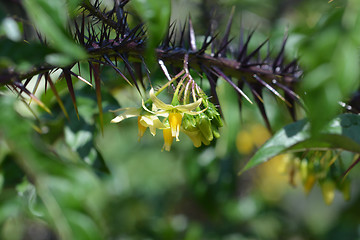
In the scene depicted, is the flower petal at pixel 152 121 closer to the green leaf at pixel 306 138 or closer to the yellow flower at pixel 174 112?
the yellow flower at pixel 174 112

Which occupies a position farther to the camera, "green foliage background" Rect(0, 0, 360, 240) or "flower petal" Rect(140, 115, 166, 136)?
"flower petal" Rect(140, 115, 166, 136)

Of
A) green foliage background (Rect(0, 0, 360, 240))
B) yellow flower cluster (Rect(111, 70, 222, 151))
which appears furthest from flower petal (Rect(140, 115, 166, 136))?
green foliage background (Rect(0, 0, 360, 240))

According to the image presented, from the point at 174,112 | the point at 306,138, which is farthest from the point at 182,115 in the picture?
the point at 306,138

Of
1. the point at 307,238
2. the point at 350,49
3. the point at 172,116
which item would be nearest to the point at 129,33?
the point at 172,116

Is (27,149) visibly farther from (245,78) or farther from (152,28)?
(245,78)

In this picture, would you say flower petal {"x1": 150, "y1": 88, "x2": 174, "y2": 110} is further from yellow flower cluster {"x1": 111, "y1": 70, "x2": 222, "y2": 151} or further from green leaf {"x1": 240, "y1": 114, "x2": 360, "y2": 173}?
green leaf {"x1": 240, "y1": 114, "x2": 360, "y2": 173}
